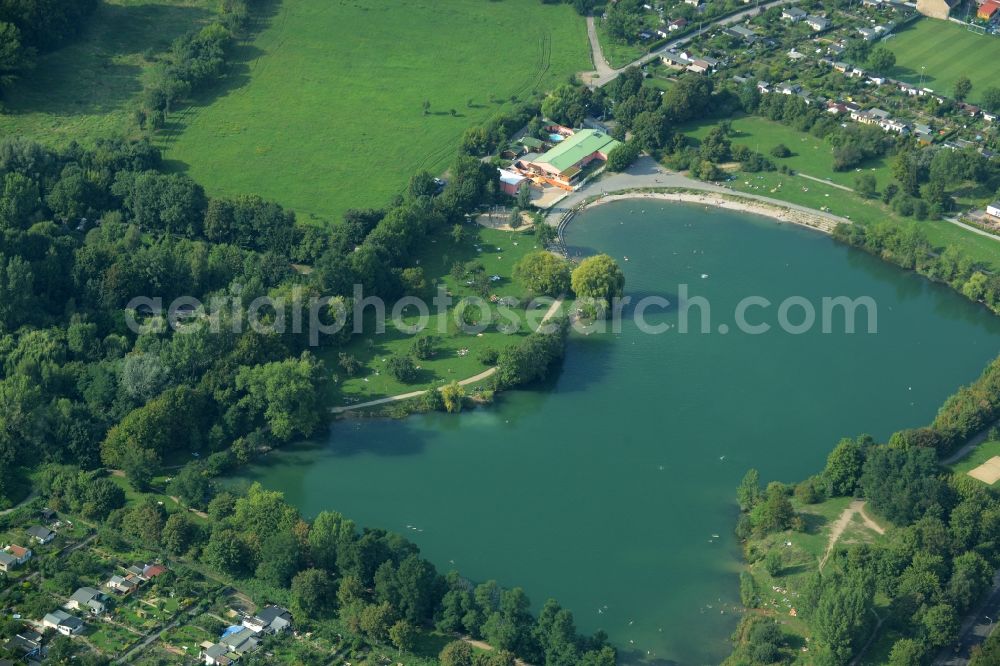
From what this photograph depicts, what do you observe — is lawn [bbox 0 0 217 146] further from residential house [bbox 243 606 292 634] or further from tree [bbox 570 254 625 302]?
residential house [bbox 243 606 292 634]

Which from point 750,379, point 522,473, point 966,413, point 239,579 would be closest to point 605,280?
Result: point 750,379

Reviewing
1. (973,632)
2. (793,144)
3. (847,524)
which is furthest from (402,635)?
(793,144)

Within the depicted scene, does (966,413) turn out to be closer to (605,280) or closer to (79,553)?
(605,280)

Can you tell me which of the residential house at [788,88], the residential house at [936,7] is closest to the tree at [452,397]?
the residential house at [788,88]

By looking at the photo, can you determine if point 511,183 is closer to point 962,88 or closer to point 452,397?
point 452,397

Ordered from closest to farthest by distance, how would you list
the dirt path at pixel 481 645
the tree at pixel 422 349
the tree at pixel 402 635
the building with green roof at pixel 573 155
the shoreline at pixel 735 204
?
the tree at pixel 402 635 < the dirt path at pixel 481 645 < the tree at pixel 422 349 < the shoreline at pixel 735 204 < the building with green roof at pixel 573 155

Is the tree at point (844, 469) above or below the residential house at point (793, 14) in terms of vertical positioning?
below

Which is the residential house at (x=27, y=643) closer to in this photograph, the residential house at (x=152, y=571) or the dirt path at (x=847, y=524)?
the residential house at (x=152, y=571)
